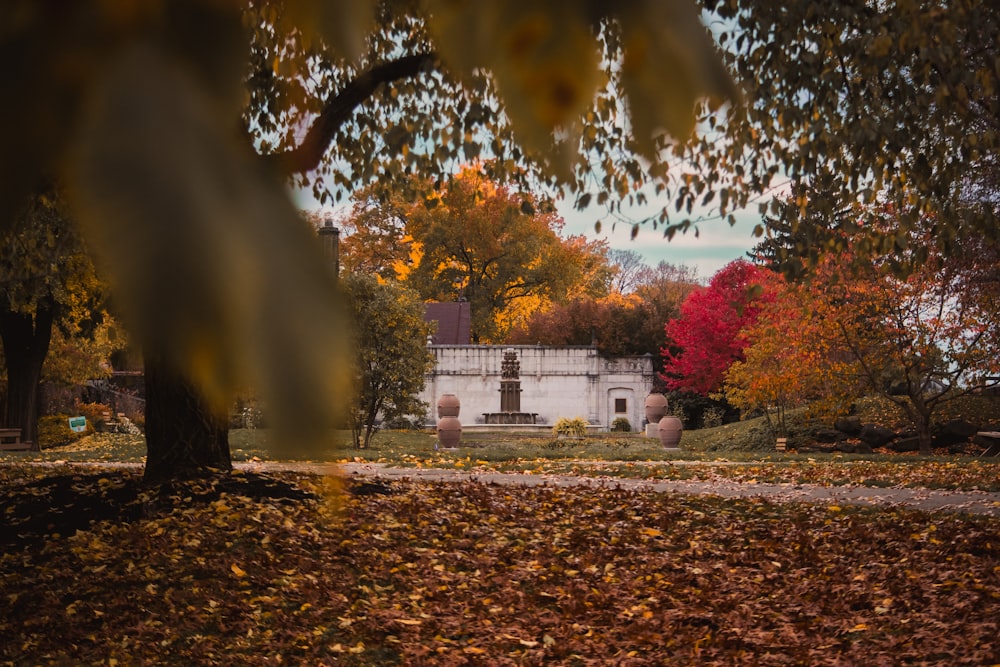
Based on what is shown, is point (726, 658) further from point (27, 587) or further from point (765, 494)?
point (765, 494)

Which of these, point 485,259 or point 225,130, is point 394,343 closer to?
point 225,130

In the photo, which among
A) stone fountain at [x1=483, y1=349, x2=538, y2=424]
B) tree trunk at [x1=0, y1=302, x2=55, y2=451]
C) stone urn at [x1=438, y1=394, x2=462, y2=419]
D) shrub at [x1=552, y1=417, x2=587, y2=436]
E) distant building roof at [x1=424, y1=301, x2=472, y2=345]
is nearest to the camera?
tree trunk at [x1=0, y1=302, x2=55, y2=451]

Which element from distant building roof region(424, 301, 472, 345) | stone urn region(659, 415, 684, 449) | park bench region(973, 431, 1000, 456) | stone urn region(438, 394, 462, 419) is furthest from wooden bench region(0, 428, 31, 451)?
distant building roof region(424, 301, 472, 345)

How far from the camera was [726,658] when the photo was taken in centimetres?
550

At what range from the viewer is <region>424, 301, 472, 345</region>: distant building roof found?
4366cm

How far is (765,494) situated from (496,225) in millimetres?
33940

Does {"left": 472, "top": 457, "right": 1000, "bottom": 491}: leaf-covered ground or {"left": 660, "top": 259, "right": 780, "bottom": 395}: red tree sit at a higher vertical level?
{"left": 660, "top": 259, "right": 780, "bottom": 395}: red tree

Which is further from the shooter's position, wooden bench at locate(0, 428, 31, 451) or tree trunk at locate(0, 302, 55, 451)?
tree trunk at locate(0, 302, 55, 451)

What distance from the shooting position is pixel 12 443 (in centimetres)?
2019

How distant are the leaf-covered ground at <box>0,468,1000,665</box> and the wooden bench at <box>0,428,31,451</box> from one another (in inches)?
438

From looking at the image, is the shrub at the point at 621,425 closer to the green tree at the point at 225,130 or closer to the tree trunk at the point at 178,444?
the tree trunk at the point at 178,444

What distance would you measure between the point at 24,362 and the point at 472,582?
16.5m

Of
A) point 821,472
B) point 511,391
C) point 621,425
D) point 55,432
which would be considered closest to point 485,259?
point 511,391

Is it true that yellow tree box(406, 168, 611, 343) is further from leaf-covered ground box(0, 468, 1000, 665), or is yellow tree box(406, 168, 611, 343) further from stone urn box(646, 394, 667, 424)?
leaf-covered ground box(0, 468, 1000, 665)
